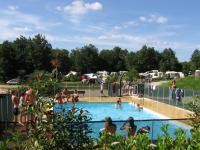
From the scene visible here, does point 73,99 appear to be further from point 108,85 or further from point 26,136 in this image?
point 108,85

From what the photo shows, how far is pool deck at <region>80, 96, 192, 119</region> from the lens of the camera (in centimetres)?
2925

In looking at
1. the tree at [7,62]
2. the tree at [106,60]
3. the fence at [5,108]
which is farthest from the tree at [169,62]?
the fence at [5,108]

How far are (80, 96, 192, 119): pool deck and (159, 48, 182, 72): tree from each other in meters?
74.2

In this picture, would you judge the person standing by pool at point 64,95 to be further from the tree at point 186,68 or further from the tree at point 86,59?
the tree at point 186,68

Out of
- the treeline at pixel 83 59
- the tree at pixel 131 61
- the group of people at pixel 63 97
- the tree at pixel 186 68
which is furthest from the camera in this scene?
the tree at pixel 186 68

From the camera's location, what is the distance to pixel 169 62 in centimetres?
12169

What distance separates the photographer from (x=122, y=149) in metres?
6.37

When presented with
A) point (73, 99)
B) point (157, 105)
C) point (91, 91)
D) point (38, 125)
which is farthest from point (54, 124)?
point (91, 91)

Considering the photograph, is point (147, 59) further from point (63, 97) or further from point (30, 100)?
point (30, 100)

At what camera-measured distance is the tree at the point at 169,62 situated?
11894 cm

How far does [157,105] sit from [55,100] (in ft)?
96.5

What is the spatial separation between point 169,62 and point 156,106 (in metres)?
86.8

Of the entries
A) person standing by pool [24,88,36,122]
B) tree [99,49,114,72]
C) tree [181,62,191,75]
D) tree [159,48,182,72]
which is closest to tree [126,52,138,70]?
tree [99,49,114,72]

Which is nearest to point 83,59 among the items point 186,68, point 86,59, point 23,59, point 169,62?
point 86,59
